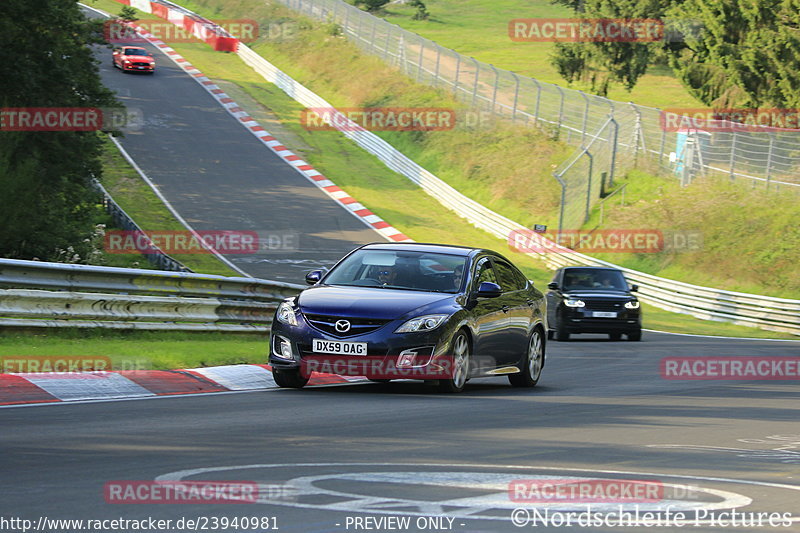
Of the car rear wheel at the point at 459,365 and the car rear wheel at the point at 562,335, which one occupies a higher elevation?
the car rear wheel at the point at 459,365

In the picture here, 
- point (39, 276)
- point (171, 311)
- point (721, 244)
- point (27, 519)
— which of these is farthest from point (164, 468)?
point (721, 244)

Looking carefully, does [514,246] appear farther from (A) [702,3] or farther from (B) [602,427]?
(B) [602,427]

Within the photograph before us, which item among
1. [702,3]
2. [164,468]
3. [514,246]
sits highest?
[702,3]

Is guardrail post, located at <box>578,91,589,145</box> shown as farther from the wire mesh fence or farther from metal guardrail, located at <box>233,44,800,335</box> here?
metal guardrail, located at <box>233,44,800,335</box>

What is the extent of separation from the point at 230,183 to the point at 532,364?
95.2ft

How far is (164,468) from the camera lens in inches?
267

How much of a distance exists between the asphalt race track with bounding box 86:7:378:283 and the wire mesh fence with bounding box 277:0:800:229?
8.08 meters

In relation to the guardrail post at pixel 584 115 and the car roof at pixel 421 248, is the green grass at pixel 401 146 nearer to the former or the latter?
the guardrail post at pixel 584 115

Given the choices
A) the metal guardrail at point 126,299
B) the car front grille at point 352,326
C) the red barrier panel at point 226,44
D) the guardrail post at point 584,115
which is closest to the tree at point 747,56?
the guardrail post at point 584,115

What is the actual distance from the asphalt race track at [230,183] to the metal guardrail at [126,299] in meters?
12.5

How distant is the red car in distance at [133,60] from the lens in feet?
188

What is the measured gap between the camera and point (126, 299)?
14.8 m

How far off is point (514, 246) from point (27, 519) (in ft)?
114

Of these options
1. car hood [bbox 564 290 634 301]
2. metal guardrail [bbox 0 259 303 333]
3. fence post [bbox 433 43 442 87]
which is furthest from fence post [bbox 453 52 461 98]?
metal guardrail [bbox 0 259 303 333]
